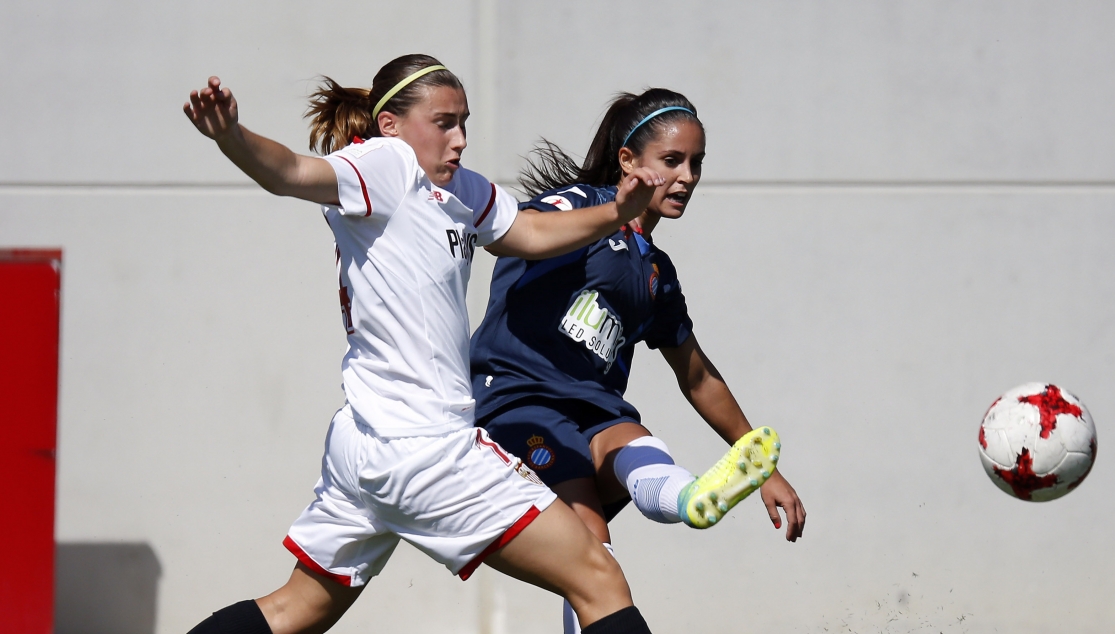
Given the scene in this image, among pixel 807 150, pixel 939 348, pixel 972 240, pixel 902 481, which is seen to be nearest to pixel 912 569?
pixel 902 481

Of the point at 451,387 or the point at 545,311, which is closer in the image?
the point at 451,387

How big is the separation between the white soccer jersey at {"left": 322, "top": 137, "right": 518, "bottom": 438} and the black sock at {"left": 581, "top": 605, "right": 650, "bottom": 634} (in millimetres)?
504

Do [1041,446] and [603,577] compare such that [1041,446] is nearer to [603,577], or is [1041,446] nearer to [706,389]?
[706,389]

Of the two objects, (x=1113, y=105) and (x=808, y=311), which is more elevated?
(x=1113, y=105)

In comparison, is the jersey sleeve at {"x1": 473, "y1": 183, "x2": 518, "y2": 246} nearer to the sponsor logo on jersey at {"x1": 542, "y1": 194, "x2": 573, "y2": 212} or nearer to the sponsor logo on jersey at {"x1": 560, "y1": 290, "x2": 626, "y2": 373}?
the sponsor logo on jersey at {"x1": 542, "y1": 194, "x2": 573, "y2": 212}

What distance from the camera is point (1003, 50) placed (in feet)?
14.0

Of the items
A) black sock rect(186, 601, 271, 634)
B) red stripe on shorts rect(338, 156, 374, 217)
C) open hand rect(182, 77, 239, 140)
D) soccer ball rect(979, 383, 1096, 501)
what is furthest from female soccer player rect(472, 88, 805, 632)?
open hand rect(182, 77, 239, 140)

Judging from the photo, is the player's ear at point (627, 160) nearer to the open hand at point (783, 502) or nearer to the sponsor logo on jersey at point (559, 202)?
the sponsor logo on jersey at point (559, 202)

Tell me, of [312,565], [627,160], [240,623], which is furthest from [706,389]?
[240,623]

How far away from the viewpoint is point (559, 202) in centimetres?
275

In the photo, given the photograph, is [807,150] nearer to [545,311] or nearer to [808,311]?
[808,311]

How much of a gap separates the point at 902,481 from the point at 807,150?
1380 mm

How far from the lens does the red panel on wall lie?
137 inches

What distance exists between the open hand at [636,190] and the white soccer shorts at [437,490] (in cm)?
59
